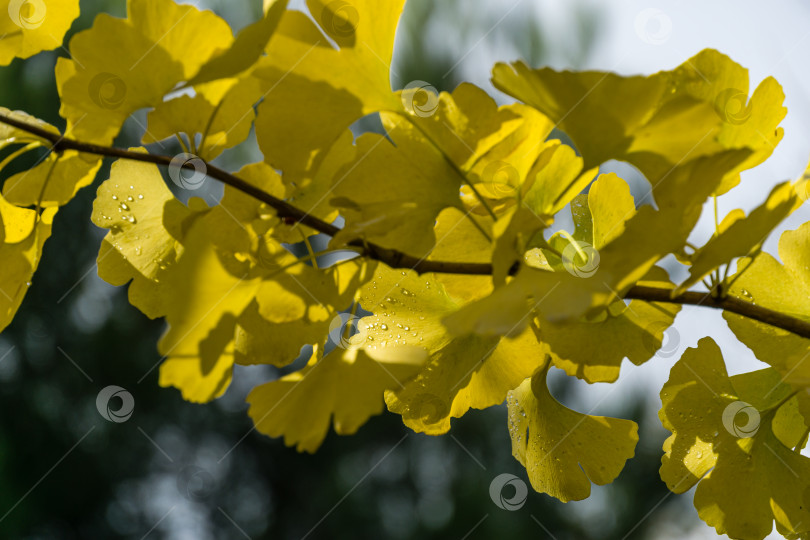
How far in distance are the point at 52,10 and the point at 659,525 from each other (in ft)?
9.38

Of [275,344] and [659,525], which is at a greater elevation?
[275,344]

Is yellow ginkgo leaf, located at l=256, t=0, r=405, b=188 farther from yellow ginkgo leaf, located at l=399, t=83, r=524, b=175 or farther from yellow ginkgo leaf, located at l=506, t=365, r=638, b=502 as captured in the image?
yellow ginkgo leaf, located at l=506, t=365, r=638, b=502

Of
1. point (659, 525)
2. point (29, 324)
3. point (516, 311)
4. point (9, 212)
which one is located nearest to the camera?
point (516, 311)

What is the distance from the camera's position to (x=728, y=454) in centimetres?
27

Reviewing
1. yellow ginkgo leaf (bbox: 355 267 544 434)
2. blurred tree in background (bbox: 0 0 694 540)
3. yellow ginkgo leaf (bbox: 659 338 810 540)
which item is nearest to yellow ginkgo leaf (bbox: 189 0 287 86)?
yellow ginkgo leaf (bbox: 355 267 544 434)

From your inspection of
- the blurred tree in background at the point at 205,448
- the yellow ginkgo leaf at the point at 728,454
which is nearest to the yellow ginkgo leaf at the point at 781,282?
the yellow ginkgo leaf at the point at 728,454

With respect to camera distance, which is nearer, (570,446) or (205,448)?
(570,446)

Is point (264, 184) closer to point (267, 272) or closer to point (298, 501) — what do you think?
point (267, 272)

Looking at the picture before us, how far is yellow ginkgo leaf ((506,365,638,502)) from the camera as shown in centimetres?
29

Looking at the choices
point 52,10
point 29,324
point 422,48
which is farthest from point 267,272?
point 29,324

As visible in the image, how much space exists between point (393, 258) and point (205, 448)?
290cm

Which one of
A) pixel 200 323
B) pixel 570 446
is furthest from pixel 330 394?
pixel 570 446

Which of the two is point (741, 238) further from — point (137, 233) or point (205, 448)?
point (205, 448)

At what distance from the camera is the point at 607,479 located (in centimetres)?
28
